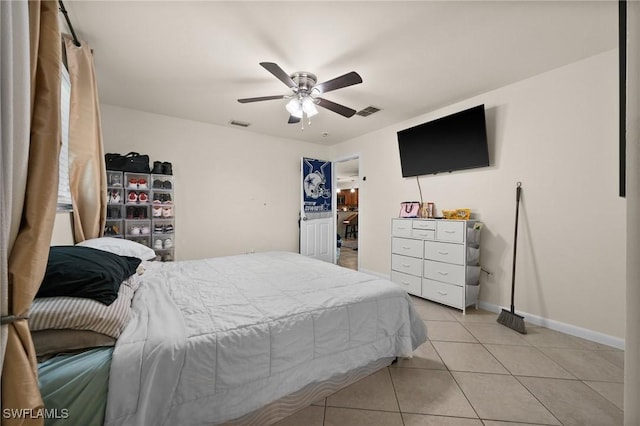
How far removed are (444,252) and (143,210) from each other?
3906 mm

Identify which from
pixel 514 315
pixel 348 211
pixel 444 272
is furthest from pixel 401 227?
pixel 348 211

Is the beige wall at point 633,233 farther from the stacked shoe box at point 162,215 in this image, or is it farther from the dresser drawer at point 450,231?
the stacked shoe box at point 162,215

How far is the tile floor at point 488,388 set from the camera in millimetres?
1381

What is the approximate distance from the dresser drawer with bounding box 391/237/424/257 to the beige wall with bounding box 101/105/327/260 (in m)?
2.04

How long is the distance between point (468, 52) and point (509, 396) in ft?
8.65

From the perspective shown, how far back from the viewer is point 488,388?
1.62 metres

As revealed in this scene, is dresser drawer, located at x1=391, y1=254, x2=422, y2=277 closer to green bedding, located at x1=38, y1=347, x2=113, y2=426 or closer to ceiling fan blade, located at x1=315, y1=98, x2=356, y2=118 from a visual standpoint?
ceiling fan blade, located at x1=315, y1=98, x2=356, y2=118

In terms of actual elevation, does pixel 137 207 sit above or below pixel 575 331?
above

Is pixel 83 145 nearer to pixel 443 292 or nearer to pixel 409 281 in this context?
pixel 409 281

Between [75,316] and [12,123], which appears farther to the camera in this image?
[75,316]

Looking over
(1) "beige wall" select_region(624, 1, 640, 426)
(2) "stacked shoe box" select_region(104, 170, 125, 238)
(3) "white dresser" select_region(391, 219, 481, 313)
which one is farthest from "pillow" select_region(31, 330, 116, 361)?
(3) "white dresser" select_region(391, 219, 481, 313)

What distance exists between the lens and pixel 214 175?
401 centimetres

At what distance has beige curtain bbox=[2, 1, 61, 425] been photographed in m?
0.71

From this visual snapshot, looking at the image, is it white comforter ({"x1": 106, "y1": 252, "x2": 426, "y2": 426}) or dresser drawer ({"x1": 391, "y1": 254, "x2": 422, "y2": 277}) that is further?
dresser drawer ({"x1": 391, "y1": 254, "x2": 422, "y2": 277})
